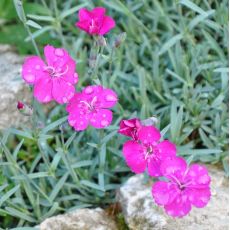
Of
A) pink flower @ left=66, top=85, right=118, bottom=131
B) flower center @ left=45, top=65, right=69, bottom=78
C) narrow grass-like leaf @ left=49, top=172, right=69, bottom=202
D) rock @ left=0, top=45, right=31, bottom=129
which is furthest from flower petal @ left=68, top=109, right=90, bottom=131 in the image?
rock @ left=0, top=45, right=31, bottom=129

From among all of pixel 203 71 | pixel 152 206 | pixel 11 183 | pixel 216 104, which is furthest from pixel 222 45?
pixel 11 183

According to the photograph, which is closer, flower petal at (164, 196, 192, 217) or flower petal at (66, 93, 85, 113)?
flower petal at (164, 196, 192, 217)

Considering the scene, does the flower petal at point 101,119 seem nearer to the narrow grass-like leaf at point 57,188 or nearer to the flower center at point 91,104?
the flower center at point 91,104

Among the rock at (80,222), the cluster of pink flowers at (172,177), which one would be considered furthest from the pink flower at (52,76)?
the rock at (80,222)

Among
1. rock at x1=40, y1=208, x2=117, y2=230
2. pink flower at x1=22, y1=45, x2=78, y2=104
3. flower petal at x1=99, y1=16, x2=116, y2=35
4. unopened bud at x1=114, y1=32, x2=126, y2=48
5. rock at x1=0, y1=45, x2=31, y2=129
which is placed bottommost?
rock at x1=40, y1=208, x2=117, y2=230

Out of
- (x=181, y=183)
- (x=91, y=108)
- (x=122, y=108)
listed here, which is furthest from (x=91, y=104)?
(x=122, y=108)

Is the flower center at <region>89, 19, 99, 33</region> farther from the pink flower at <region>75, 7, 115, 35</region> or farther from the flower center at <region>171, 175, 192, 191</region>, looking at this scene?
the flower center at <region>171, 175, 192, 191</region>
